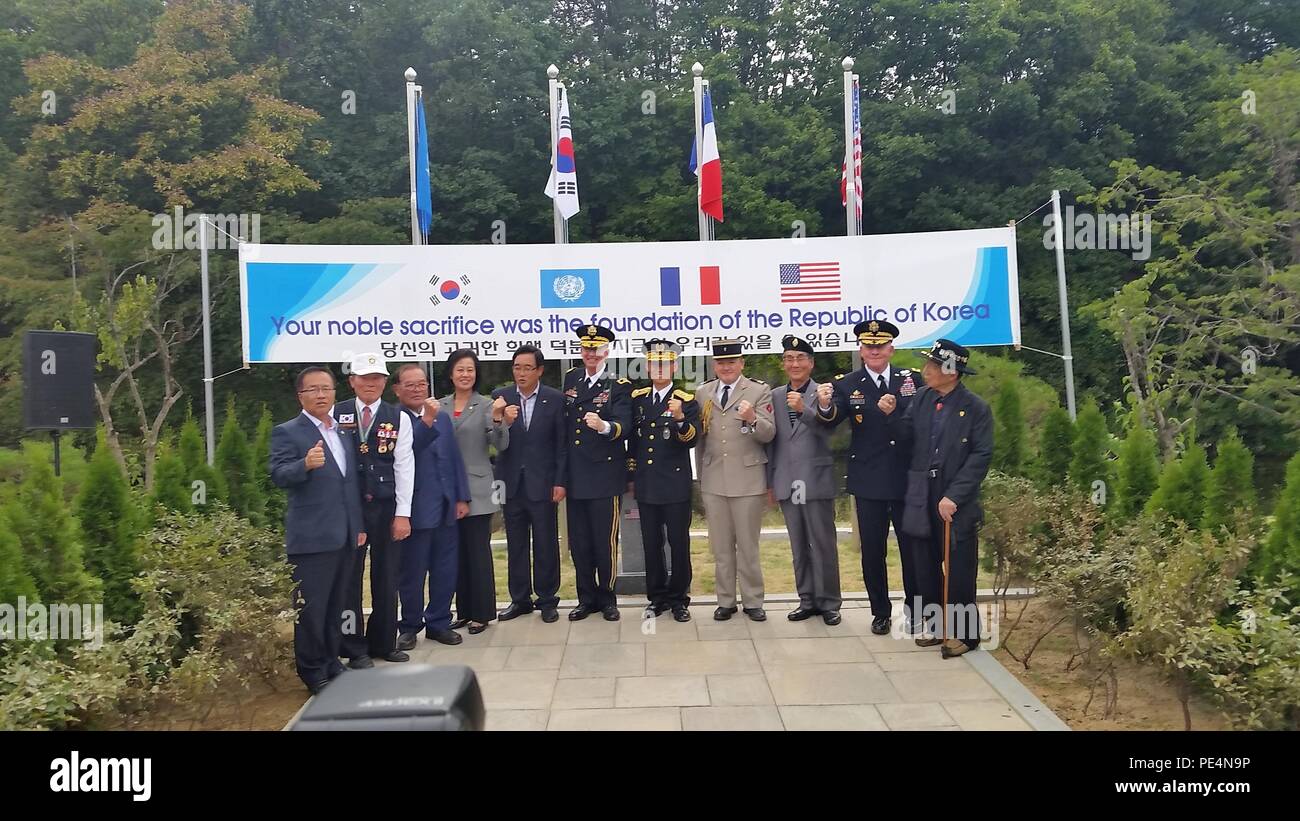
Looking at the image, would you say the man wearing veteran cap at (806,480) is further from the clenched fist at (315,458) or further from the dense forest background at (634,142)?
the dense forest background at (634,142)

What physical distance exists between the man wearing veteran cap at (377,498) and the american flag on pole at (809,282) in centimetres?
394

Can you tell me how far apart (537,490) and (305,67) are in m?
17.5

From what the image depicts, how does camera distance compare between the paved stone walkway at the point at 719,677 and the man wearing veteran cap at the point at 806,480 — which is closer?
the paved stone walkway at the point at 719,677

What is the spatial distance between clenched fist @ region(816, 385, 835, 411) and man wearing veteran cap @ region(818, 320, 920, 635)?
0.5 inches

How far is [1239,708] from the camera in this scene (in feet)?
12.5

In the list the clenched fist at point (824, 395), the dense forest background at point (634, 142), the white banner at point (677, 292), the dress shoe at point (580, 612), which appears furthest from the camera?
the dense forest background at point (634, 142)

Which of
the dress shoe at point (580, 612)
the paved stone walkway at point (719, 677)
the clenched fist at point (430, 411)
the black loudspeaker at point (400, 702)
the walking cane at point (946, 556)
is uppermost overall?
the clenched fist at point (430, 411)

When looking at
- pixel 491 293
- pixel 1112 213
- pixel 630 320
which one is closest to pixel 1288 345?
pixel 1112 213

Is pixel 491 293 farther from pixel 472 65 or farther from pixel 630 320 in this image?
pixel 472 65

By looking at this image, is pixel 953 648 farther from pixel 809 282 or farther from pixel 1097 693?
pixel 809 282

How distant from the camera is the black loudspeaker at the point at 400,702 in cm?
184

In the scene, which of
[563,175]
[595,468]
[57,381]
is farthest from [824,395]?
[57,381]

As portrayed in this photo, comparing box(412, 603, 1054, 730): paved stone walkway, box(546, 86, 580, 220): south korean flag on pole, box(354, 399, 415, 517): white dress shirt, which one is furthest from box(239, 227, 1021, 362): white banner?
box(412, 603, 1054, 730): paved stone walkway

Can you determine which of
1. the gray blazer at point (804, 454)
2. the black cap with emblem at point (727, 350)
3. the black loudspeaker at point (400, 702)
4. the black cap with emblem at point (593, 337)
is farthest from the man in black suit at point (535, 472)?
the black loudspeaker at point (400, 702)
